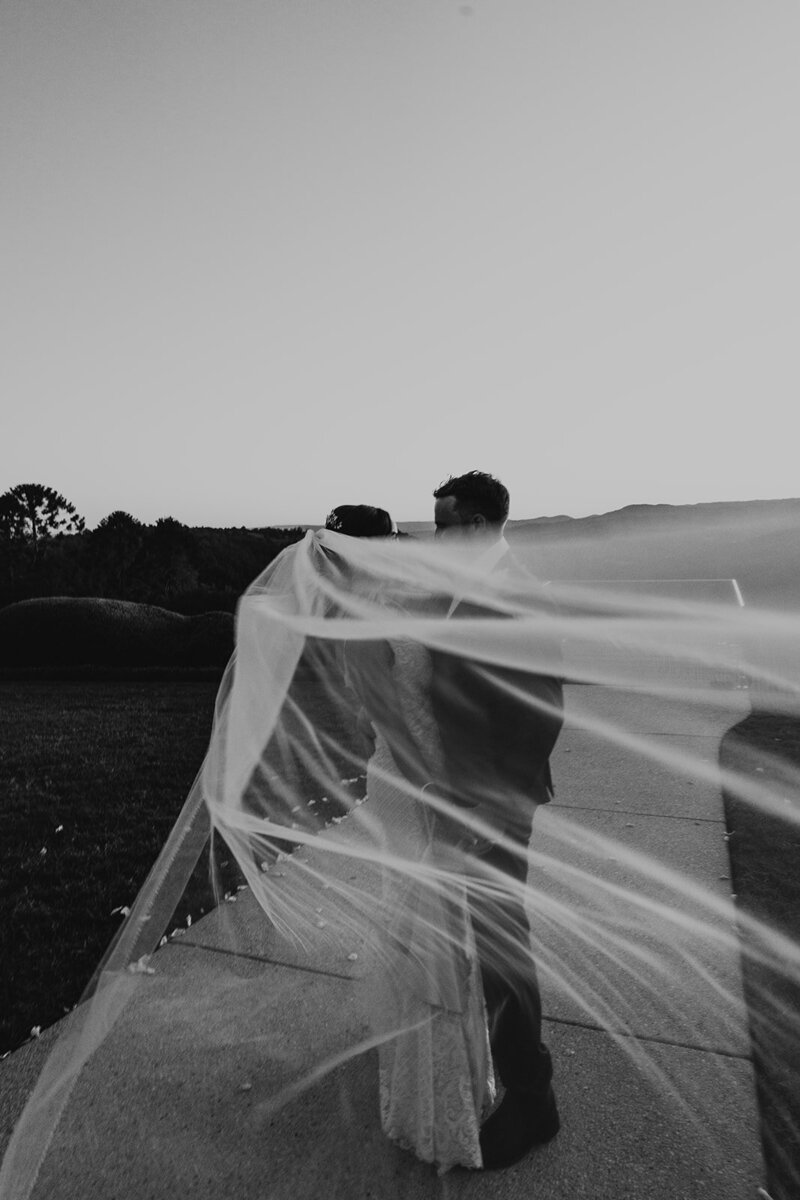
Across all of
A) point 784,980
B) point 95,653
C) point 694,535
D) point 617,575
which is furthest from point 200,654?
point 694,535

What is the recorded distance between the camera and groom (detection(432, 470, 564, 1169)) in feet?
7.66

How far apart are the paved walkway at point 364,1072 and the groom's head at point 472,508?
1416mm

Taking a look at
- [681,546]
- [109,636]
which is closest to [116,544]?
[109,636]

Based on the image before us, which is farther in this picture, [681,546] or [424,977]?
[681,546]

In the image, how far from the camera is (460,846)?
2344 mm

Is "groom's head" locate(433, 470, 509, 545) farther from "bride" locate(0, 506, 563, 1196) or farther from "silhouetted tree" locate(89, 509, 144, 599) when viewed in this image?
"silhouetted tree" locate(89, 509, 144, 599)

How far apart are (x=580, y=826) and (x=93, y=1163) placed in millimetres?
3942

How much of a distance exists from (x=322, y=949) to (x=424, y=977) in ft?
5.01

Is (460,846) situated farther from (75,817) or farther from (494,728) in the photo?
(75,817)

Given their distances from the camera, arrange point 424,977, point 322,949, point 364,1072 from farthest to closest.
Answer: point 322,949 → point 364,1072 → point 424,977

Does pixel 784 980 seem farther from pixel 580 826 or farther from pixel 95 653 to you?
pixel 95 653

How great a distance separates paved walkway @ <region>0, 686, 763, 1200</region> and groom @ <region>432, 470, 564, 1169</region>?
160mm

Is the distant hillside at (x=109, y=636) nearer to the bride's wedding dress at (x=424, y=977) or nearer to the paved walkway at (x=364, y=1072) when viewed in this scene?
the paved walkway at (x=364, y=1072)

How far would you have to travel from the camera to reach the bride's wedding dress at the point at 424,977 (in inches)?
89.8
